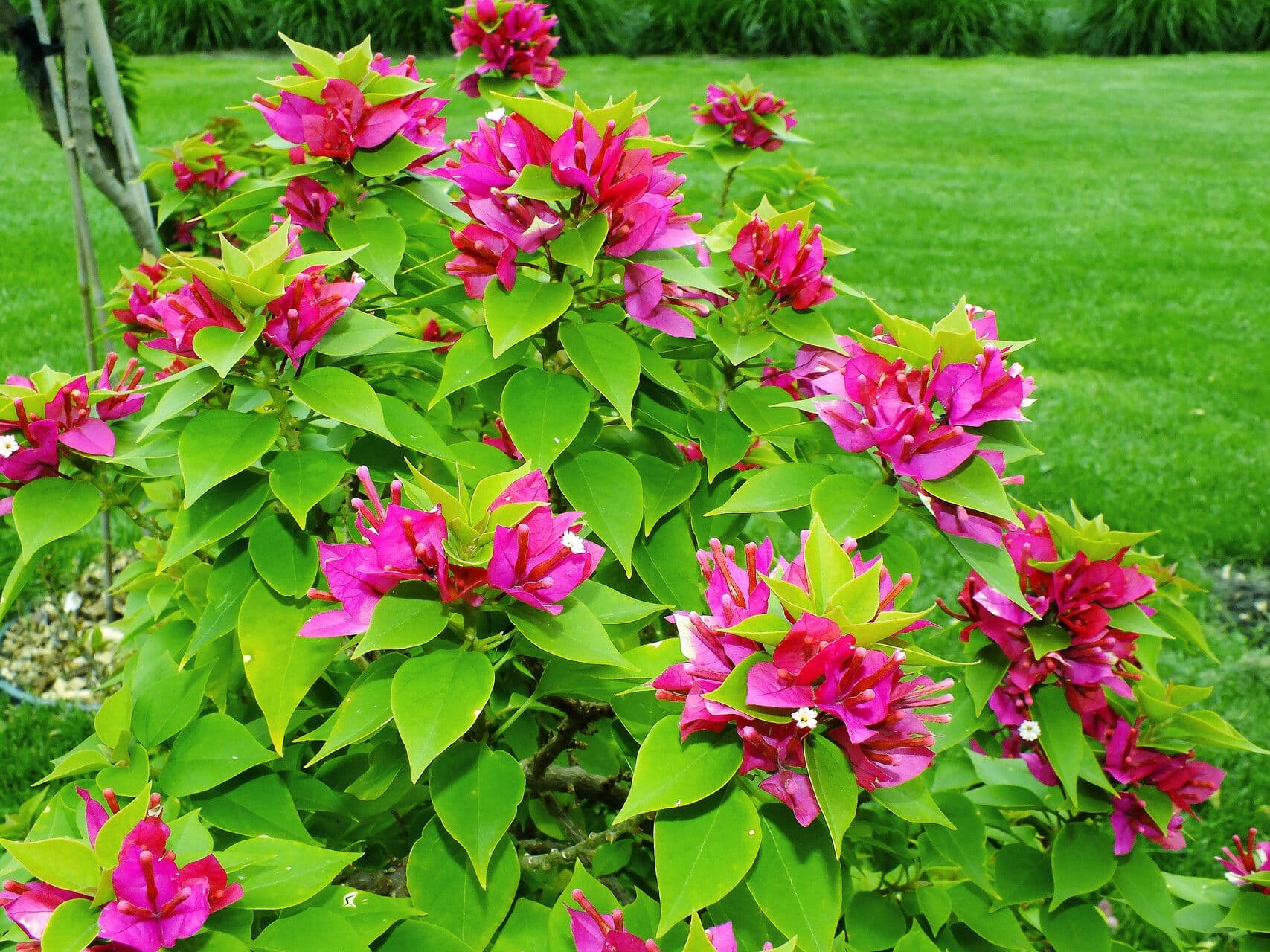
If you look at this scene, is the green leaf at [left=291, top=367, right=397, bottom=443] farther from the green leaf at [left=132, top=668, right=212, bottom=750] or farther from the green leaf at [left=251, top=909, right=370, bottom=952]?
the green leaf at [left=251, top=909, right=370, bottom=952]

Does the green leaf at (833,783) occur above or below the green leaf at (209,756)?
above

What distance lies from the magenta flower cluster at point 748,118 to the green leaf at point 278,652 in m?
1.96

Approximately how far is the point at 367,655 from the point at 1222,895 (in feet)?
4.25

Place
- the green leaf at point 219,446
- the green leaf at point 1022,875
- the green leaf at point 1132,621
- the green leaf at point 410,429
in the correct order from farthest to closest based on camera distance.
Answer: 1. the green leaf at point 1022,875
2. the green leaf at point 1132,621
3. the green leaf at point 410,429
4. the green leaf at point 219,446

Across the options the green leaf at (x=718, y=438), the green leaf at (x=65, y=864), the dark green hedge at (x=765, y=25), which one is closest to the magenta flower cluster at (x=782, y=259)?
the green leaf at (x=718, y=438)

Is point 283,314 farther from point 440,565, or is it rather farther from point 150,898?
point 150,898

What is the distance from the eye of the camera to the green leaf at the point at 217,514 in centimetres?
123

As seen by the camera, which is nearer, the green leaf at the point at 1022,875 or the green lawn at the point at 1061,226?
the green leaf at the point at 1022,875

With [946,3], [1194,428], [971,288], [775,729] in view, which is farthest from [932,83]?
[775,729]

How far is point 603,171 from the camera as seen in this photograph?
4.37 ft

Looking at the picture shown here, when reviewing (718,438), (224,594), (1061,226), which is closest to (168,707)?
(224,594)

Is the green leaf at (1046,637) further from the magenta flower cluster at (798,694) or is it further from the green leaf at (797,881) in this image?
the green leaf at (797,881)

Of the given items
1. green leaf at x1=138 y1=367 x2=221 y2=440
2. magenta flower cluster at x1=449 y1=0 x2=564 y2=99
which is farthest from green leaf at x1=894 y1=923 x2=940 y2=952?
magenta flower cluster at x1=449 y1=0 x2=564 y2=99

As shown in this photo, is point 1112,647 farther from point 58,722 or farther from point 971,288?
point 971,288
